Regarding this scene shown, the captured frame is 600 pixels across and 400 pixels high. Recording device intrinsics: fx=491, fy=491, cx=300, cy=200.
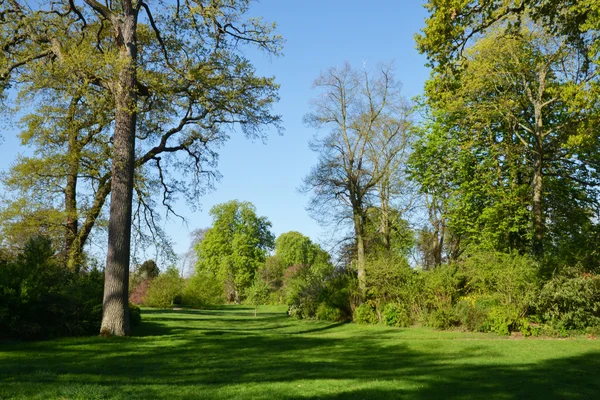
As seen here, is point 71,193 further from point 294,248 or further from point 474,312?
point 294,248

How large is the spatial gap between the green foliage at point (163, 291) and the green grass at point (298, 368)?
28014 mm

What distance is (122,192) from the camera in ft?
47.3

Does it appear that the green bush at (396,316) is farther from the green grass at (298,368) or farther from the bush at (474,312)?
the green grass at (298,368)

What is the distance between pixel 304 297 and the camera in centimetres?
2894

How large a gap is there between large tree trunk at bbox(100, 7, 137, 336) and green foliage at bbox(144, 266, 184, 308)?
1124 inches

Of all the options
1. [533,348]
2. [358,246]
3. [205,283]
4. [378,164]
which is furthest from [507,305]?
[205,283]

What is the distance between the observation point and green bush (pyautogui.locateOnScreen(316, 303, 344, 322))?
2544 centimetres

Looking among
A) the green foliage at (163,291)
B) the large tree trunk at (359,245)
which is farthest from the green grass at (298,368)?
the green foliage at (163,291)

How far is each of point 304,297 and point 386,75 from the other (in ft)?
45.6

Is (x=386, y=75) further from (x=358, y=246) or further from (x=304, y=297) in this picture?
(x=304, y=297)

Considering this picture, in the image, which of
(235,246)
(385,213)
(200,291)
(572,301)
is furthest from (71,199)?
(235,246)

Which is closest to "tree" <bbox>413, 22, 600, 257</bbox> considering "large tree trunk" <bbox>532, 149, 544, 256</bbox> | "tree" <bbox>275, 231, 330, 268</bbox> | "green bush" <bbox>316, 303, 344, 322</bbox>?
"large tree trunk" <bbox>532, 149, 544, 256</bbox>

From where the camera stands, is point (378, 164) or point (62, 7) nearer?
point (62, 7)

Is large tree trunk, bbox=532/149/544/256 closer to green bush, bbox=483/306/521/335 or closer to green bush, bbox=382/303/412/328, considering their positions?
green bush, bbox=483/306/521/335
